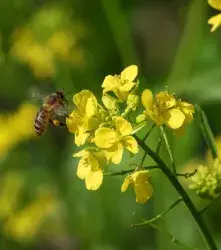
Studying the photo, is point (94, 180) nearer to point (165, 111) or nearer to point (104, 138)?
point (104, 138)

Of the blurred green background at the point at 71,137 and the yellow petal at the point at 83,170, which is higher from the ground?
the yellow petal at the point at 83,170

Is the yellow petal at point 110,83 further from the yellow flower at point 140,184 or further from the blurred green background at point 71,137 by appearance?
the blurred green background at point 71,137

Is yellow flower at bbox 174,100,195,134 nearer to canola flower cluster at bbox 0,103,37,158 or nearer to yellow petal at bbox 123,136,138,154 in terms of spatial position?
yellow petal at bbox 123,136,138,154

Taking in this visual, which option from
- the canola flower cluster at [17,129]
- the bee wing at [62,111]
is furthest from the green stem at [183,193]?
the canola flower cluster at [17,129]

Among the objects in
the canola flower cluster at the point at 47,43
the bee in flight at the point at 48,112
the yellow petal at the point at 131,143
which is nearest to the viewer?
the yellow petal at the point at 131,143

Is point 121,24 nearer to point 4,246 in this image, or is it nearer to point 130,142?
point 4,246

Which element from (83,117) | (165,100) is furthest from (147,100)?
(83,117)

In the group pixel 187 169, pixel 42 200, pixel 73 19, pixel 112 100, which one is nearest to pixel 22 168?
pixel 42 200
